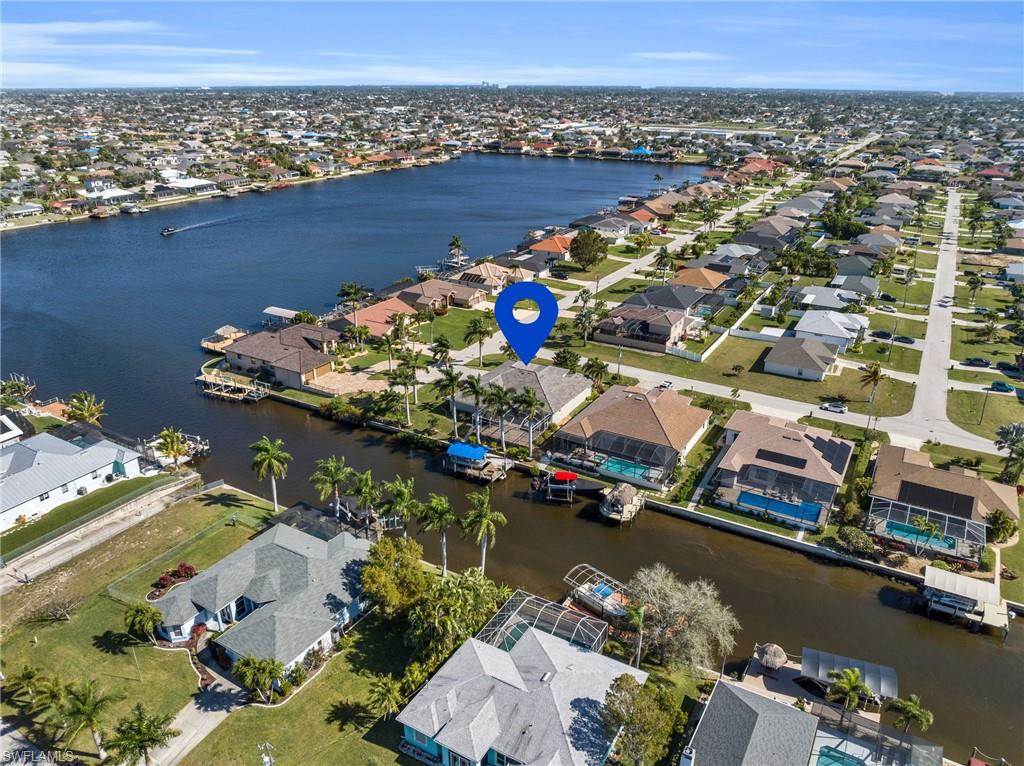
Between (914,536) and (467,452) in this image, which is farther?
(467,452)

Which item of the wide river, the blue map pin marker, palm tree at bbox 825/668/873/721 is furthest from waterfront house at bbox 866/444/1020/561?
the blue map pin marker

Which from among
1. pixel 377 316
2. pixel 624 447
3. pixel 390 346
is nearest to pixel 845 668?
pixel 624 447

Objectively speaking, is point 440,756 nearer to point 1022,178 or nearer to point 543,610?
point 543,610

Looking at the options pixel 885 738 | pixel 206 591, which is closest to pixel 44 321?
pixel 206 591

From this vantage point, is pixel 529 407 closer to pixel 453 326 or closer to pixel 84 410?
pixel 453 326

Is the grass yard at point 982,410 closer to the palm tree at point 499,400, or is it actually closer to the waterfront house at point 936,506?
the waterfront house at point 936,506

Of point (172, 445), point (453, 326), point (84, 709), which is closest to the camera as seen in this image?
point (84, 709)

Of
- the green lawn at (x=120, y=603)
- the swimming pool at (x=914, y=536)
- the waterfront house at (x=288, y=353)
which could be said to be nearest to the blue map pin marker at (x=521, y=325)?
the green lawn at (x=120, y=603)

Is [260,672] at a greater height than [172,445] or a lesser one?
lesser
